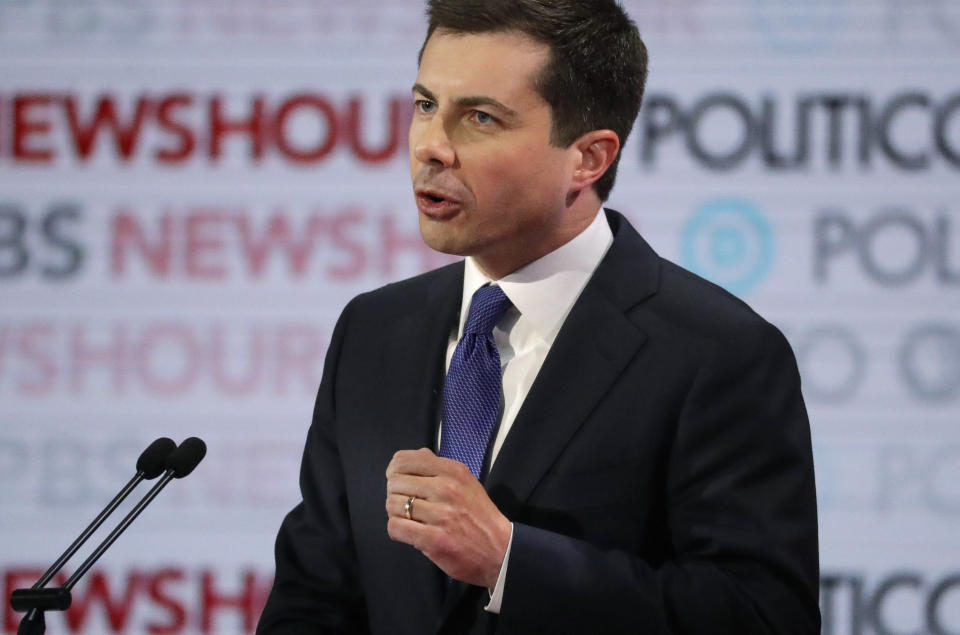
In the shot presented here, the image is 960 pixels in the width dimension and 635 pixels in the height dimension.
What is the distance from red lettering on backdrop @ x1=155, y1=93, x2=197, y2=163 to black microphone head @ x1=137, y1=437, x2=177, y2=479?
1.81 metres

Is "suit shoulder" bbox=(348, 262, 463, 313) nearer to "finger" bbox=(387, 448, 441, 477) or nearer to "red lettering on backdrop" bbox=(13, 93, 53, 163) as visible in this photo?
"finger" bbox=(387, 448, 441, 477)

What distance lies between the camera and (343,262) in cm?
339

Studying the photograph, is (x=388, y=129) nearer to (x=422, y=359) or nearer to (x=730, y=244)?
(x=730, y=244)

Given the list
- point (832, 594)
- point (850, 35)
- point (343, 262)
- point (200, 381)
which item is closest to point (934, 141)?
point (850, 35)

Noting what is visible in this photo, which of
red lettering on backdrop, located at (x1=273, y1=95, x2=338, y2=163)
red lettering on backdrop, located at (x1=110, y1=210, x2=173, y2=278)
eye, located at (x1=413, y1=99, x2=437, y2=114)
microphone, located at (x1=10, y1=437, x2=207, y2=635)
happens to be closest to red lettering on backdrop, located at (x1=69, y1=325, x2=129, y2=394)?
red lettering on backdrop, located at (x1=110, y1=210, x2=173, y2=278)

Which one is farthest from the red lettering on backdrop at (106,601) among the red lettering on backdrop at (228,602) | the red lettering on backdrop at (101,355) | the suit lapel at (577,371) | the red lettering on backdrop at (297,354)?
the suit lapel at (577,371)

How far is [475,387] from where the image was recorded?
189 centimetres

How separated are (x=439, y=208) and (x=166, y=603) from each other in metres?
2.01

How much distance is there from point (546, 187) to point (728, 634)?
698mm

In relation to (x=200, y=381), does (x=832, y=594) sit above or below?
below

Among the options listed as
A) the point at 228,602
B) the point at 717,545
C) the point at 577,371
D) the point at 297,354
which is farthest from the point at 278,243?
the point at 717,545

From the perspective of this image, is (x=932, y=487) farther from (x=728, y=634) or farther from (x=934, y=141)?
(x=728, y=634)

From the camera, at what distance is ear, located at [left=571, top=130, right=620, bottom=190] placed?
75.0 inches

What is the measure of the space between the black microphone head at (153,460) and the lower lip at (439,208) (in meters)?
0.50
